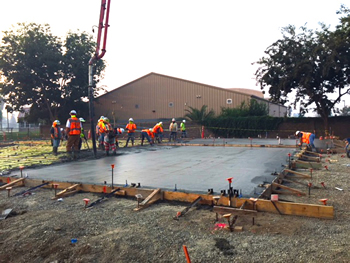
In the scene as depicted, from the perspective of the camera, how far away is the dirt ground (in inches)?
139

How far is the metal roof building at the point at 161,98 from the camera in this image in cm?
3044

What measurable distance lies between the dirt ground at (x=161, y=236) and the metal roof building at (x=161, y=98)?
24403mm

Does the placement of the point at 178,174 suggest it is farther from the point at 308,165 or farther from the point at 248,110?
the point at 248,110

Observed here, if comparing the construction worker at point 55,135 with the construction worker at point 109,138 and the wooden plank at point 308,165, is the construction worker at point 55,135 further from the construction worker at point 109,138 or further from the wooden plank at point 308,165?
the wooden plank at point 308,165

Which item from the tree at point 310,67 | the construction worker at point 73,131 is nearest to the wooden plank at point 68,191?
the construction worker at point 73,131

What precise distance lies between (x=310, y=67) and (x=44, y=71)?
1109 inches

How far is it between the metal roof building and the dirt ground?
2440cm

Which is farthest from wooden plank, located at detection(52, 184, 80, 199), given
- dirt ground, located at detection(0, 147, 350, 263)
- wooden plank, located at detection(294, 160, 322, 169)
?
wooden plank, located at detection(294, 160, 322, 169)

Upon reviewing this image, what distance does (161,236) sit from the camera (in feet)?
13.4

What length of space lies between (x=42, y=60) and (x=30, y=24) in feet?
16.2

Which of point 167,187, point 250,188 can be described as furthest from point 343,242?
point 167,187

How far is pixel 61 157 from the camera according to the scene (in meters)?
12.0

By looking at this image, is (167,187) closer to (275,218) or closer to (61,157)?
(275,218)

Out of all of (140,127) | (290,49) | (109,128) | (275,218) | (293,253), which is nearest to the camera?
(293,253)
